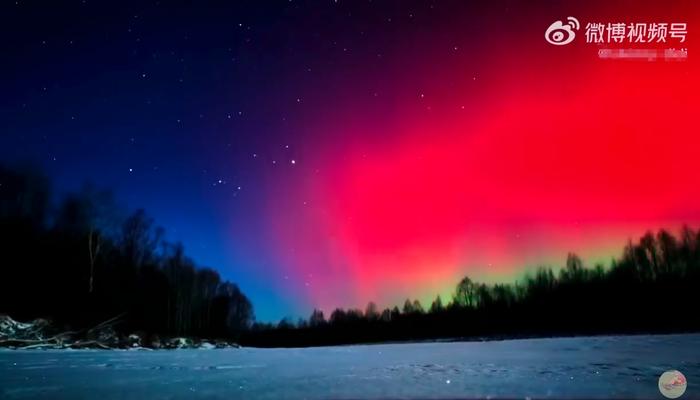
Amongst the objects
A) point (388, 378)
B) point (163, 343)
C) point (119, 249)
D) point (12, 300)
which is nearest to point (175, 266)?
point (119, 249)

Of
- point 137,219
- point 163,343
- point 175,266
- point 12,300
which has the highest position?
point 137,219

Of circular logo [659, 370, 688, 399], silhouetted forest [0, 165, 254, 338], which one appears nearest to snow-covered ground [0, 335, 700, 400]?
circular logo [659, 370, 688, 399]

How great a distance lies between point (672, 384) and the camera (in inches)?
234

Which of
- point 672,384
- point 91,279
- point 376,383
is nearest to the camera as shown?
point 672,384

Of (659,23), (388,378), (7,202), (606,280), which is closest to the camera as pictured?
(388,378)

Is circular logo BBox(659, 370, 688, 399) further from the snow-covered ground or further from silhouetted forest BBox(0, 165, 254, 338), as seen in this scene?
silhouetted forest BBox(0, 165, 254, 338)

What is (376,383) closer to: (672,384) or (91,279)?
(672,384)

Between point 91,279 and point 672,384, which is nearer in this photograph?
point 672,384

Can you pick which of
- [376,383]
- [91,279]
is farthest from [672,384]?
[91,279]

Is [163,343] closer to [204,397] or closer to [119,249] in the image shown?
[119,249]

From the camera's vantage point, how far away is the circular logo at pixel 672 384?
550 cm

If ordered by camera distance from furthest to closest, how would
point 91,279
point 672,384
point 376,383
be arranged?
point 91,279
point 376,383
point 672,384

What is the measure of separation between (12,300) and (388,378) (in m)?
24.9

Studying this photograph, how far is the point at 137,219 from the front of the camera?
32.0 metres
